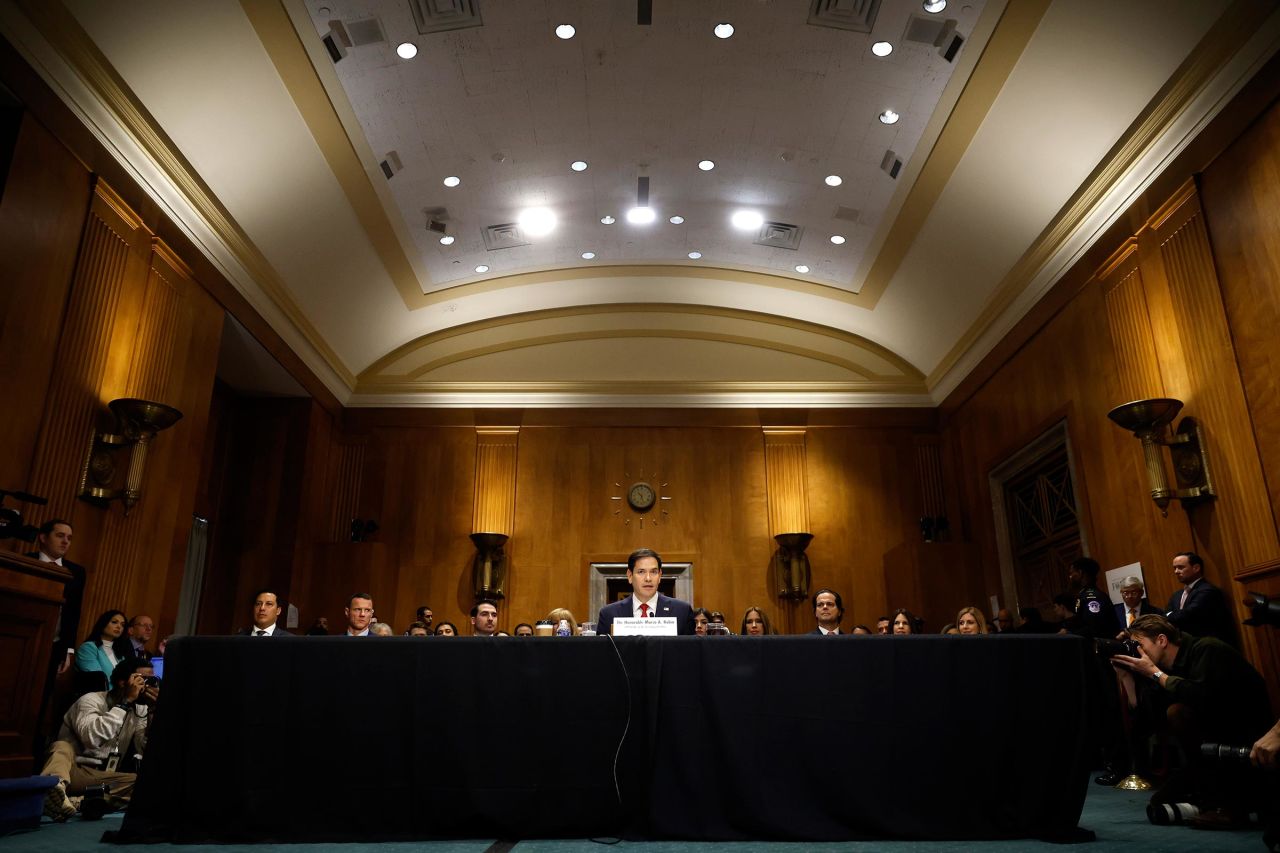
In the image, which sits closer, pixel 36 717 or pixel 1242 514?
pixel 36 717

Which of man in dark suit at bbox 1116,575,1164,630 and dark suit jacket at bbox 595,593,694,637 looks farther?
man in dark suit at bbox 1116,575,1164,630

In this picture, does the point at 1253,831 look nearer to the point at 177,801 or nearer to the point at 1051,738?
the point at 1051,738

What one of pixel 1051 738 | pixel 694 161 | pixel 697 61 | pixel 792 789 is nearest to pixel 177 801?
pixel 792 789

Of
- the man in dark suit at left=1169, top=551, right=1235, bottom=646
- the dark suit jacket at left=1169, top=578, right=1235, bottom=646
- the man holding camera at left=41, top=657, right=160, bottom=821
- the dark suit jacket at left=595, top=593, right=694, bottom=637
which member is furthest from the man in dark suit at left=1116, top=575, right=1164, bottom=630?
the man holding camera at left=41, top=657, right=160, bottom=821

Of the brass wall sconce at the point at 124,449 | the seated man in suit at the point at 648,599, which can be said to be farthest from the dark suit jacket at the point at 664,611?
the brass wall sconce at the point at 124,449

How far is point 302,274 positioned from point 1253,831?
341 inches

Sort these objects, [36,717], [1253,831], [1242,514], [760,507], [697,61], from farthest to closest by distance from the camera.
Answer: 1. [760,507]
2. [697,61]
3. [1242,514]
4. [36,717]
5. [1253,831]

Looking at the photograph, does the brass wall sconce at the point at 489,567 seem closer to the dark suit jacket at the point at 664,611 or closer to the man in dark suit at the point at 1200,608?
the dark suit jacket at the point at 664,611

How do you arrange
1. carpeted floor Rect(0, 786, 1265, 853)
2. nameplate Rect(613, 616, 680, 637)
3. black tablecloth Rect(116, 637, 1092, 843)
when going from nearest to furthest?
carpeted floor Rect(0, 786, 1265, 853) → black tablecloth Rect(116, 637, 1092, 843) → nameplate Rect(613, 616, 680, 637)

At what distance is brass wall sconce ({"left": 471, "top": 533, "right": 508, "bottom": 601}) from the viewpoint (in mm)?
10352

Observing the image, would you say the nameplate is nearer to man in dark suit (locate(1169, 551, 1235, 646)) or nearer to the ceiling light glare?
man in dark suit (locate(1169, 551, 1235, 646))

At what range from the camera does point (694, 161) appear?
27.6 ft

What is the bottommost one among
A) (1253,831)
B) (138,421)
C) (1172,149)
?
(1253,831)

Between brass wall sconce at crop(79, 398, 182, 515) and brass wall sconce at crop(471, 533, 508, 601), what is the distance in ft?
14.7
